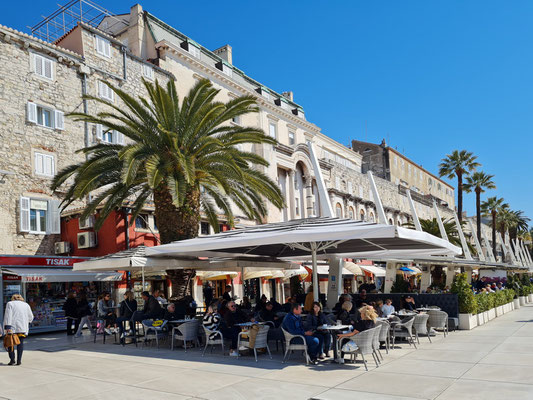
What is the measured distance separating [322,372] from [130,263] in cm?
646

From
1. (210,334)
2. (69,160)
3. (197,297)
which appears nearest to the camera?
(210,334)

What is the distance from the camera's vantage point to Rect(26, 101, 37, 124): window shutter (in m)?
23.0

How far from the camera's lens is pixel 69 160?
970 inches

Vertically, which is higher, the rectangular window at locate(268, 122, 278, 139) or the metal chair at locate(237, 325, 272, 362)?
the rectangular window at locate(268, 122, 278, 139)

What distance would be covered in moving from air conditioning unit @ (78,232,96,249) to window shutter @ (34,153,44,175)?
3.53 m

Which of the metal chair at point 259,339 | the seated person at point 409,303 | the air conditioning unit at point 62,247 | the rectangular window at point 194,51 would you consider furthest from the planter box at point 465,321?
the rectangular window at point 194,51

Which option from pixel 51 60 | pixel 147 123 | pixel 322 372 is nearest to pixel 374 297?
pixel 322 372

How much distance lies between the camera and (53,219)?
23.6 m

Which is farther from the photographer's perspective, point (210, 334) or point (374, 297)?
point (374, 297)

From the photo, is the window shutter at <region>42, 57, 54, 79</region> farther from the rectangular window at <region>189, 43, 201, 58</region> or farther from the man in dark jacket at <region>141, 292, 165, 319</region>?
the man in dark jacket at <region>141, 292, 165, 319</region>

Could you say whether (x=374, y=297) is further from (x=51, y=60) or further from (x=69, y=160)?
(x=51, y=60)

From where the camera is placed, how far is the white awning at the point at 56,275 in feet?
60.9

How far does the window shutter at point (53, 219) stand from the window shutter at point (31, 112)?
392cm

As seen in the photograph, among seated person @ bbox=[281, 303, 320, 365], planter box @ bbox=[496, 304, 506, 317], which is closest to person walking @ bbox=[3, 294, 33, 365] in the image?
seated person @ bbox=[281, 303, 320, 365]
